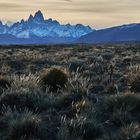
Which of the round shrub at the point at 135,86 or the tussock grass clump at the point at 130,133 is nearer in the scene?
the tussock grass clump at the point at 130,133

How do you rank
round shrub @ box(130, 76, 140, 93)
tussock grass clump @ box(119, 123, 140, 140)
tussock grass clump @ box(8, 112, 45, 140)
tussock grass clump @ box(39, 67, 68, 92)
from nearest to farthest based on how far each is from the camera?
tussock grass clump @ box(119, 123, 140, 140)
tussock grass clump @ box(8, 112, 45, 140)
round shrub @ box(130, 76, 140, 93)
tussock grass clump @ box(39, 67, 68, 92)

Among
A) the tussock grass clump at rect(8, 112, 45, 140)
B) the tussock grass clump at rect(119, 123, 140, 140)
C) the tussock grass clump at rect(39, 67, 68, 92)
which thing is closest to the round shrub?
the tussock grass clump at rect(39, 67, 68, 92)

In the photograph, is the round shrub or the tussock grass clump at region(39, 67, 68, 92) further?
the tussock grass clump at region(39, 67, 68, 92)

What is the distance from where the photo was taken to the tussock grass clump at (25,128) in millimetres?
7545

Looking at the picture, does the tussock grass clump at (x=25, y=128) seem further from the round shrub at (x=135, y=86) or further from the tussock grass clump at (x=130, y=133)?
the round shrub at (x=135, y=86)

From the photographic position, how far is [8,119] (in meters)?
8.49

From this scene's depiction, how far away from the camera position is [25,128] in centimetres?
768

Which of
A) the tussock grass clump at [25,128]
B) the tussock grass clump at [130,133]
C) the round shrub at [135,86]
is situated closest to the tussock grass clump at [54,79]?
the round shrub at [135,86]

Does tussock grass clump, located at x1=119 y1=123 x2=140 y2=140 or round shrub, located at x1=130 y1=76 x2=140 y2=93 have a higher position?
tussock grass clump, located at x1=119 y1=123 x2=140 y2=140

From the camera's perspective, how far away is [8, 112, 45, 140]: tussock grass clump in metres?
7.54

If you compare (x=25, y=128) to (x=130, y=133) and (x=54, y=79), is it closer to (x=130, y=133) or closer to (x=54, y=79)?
(x=130, y=133)

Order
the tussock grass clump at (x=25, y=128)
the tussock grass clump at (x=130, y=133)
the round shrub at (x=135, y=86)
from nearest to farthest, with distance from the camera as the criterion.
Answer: the tussock grass clump at (x=130, y=133), the tussock grass clump at (x=25, y=128), the round shrub at (x=135, y=86)

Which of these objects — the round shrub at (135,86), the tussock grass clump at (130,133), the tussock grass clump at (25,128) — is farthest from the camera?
the round shrub at (135,86)

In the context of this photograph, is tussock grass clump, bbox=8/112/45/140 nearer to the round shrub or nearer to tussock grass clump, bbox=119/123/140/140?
tussock grass clump, bbox=119/123/140/140
